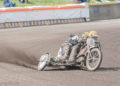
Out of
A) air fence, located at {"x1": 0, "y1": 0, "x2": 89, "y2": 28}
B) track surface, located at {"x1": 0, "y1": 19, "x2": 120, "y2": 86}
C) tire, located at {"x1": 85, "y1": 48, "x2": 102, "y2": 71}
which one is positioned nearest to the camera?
track surface, located at {"x1": 0, "y1": 19, "x2": 120, "y2": 86}

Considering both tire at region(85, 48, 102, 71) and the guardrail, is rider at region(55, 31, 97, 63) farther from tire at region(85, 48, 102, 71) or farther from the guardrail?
the guardrail

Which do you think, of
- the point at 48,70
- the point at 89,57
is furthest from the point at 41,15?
the point at 89,57

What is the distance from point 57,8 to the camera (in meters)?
32.2

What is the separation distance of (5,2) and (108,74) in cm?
2657

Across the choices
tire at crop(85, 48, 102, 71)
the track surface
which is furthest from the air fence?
tire at crop(85, 48, 102, 71)

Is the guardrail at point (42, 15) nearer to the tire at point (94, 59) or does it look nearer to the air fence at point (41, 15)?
the air fence at point (41, 15)

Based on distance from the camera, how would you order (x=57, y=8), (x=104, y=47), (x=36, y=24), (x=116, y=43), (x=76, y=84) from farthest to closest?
1. (x=57, y=8)
2. (x=36, y=24)
3. (x=116, y=43)
4. (x=104, y=47)
5. (x=76, y=84)

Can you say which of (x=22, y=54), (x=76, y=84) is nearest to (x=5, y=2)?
(x=22, y=54)

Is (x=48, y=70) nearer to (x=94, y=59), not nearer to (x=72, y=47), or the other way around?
(x=72, y=47)

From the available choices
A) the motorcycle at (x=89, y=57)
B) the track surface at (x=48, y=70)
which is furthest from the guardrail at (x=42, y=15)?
the motorcycle at (x=89, y=57)

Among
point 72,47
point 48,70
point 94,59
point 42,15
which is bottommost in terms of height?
point 42,15

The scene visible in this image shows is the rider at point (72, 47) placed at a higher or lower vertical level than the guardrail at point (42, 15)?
higher

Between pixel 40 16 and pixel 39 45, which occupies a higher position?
pixel 39 45

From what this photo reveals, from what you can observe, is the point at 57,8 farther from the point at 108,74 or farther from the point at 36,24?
the point at 108,74
